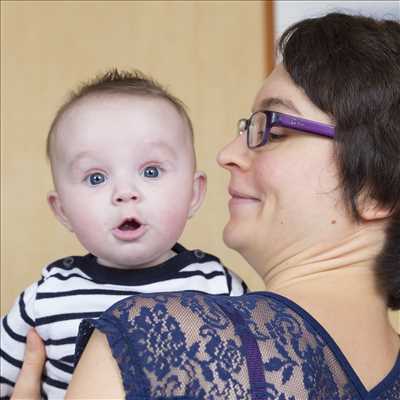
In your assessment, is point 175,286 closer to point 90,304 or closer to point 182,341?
point 90,304

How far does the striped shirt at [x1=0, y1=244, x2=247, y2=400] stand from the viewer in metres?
1.63

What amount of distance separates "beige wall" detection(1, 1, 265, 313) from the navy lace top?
1.68 m

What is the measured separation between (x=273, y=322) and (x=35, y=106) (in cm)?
186

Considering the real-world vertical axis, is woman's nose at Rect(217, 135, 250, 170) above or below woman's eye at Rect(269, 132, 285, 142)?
below

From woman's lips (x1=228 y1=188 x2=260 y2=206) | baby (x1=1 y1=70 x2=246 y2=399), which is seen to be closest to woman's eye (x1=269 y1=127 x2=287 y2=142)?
woman's lips (x1=228 y1=188 x2=260 y2=206)

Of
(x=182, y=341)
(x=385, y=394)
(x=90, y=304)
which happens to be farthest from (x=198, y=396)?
(x=90, y=304)

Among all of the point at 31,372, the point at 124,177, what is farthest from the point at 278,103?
the point at 31,372

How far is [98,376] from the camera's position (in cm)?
105

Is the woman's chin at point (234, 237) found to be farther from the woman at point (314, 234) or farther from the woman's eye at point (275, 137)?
the woman's eye at point (275, 137)

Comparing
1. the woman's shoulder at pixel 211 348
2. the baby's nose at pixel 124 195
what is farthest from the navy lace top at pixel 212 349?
the baby's nose at pixel 124 195

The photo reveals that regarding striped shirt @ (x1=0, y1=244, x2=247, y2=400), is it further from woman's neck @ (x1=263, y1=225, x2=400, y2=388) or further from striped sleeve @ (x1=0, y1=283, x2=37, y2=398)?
woman's neck @ (x1=263, y1=225, x2=400, y2=388)

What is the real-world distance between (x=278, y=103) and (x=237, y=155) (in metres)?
0.16

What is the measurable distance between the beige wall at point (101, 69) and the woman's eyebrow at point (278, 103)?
1.40 meters

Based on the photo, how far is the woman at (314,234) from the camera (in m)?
1.09
